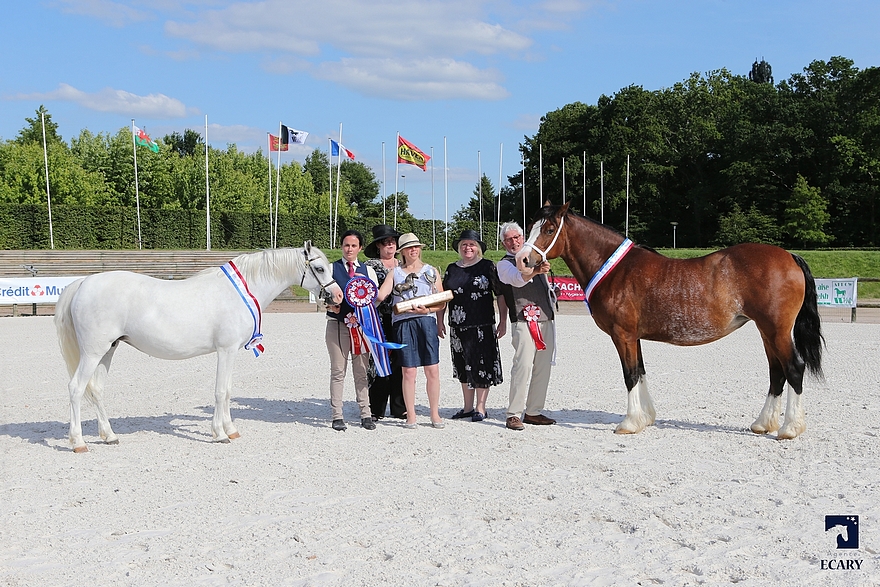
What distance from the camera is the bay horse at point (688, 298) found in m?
6.54

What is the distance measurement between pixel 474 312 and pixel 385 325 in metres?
0.91

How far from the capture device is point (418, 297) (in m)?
7.05

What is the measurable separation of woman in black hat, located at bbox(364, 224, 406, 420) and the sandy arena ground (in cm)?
40

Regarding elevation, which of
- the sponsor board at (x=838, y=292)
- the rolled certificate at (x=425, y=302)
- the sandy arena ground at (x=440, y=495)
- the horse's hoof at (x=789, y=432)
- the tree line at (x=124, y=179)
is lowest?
the sandy arena ground at (x=440, y=495)

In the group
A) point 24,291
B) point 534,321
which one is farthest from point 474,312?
point 24,291

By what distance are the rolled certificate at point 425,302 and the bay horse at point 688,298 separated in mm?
818

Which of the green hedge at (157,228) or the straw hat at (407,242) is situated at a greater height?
the green hedge at (157,228)

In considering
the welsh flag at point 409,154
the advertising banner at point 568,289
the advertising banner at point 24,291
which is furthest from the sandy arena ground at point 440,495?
the welsh flag at point 409,154

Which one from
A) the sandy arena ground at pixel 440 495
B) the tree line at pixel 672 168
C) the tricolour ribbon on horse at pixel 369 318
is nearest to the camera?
the sandy arena ground at pixel 440 495

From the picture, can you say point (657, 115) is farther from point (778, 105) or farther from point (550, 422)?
point (550, 422)

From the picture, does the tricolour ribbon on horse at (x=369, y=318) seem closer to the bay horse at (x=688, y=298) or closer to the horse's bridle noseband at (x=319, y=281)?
the horse's bridle noseband at (x=319, y=281)

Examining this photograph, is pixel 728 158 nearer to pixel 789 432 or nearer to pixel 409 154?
pixel 409 154

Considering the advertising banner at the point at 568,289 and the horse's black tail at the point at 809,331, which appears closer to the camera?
the horse's black tail at the point at 809,331

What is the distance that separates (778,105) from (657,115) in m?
10.2
